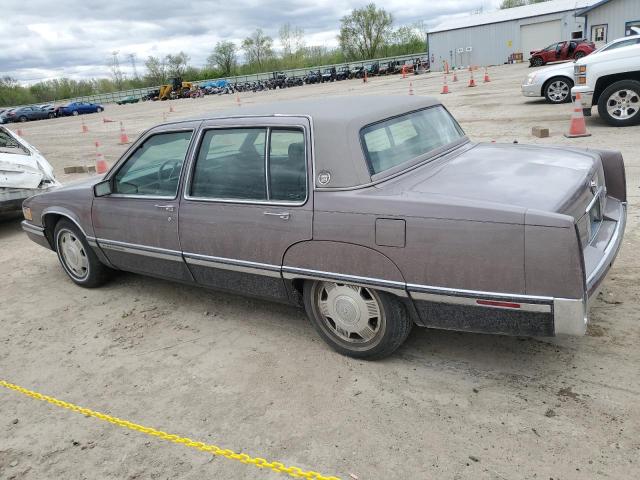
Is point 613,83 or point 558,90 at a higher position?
point 613,83

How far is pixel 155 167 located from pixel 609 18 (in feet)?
126

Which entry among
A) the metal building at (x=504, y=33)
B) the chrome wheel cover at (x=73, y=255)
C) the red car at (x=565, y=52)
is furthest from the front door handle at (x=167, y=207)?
the metal building at (x=504, y=33)

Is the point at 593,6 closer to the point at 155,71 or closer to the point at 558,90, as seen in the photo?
the point at 558,90

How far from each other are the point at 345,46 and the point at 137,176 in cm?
8134

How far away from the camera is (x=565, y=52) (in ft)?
102

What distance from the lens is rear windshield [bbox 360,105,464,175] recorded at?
3.34 m

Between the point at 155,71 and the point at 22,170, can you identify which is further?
the point at 155,71

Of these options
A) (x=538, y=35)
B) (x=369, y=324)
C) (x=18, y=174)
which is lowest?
(x=369, y=324)

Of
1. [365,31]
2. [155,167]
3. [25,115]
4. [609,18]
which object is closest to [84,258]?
[155,167]

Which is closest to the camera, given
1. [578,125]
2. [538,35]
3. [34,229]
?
[34,229]

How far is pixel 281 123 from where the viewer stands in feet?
11.5

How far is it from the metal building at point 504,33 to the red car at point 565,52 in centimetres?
1106

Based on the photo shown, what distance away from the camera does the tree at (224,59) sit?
301ft

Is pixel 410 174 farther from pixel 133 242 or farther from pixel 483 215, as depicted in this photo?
pixel 133 242
